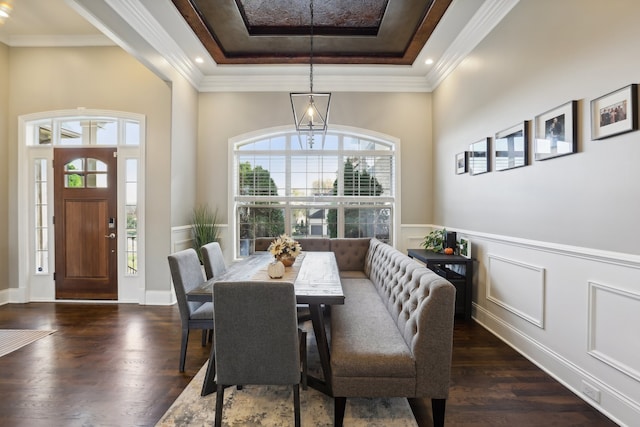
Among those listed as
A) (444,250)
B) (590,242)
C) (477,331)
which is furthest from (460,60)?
(477,331)

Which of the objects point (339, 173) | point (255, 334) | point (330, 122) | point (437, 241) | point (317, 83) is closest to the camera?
point (255, 334)

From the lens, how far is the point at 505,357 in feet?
8.96

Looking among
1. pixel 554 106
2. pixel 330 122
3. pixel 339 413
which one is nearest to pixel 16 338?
pixel 339 413

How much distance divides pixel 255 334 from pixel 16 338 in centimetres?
309

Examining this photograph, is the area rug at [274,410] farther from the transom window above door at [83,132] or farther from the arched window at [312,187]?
the transom window above door at [83,132]

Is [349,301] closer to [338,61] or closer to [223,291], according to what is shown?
[223,291]

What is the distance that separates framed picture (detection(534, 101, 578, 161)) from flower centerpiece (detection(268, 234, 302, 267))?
2165mm

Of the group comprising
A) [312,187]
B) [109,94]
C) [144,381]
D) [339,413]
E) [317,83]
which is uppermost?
[317,83]

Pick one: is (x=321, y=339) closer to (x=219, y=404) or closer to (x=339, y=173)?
(x=219, y=404)

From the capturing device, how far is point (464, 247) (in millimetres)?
3803

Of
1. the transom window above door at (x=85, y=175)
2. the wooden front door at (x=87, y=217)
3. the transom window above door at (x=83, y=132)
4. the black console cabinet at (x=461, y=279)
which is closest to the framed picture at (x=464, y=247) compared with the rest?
the black console cabinet at (x=461, y=279)

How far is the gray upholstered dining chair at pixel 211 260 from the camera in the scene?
120 inches

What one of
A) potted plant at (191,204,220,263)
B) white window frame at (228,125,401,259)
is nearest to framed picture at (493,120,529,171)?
white window frame at (228,125,401,259)

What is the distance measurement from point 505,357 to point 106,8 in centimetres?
481
